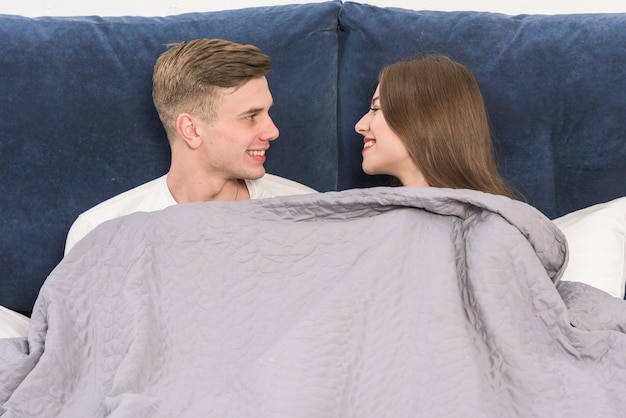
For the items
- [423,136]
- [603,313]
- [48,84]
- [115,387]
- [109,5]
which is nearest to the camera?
[115,387]

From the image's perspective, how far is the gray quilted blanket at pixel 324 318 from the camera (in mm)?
1451

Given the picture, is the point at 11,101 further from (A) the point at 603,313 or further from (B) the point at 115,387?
(A) the point at 603,313

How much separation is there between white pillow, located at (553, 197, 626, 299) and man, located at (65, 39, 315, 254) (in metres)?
0.70

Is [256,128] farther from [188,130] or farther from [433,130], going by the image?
[433,130]

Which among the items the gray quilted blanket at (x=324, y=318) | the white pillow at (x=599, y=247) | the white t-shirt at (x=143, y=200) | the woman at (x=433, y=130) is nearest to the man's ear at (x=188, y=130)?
the white t-shirt at (x=143, y=200)

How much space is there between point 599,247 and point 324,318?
2.15 ft

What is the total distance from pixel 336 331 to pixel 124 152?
828 millimetres

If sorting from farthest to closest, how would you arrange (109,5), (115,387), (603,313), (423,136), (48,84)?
(109,5) < (48,84) < (423,136) < (603,313) < (115,387)

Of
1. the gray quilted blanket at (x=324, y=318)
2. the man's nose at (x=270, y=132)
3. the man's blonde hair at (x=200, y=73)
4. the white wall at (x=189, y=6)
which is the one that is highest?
the white wall at (x=189, y=6)

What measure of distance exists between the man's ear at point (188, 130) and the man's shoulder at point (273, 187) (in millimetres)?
174

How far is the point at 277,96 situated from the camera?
215 centimetres

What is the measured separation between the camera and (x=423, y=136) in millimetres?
1948

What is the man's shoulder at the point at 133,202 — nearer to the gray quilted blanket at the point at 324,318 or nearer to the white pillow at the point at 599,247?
the gray quilted blanket at the point at 324,318

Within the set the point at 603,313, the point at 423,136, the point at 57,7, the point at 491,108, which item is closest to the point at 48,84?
the point at 57,7
